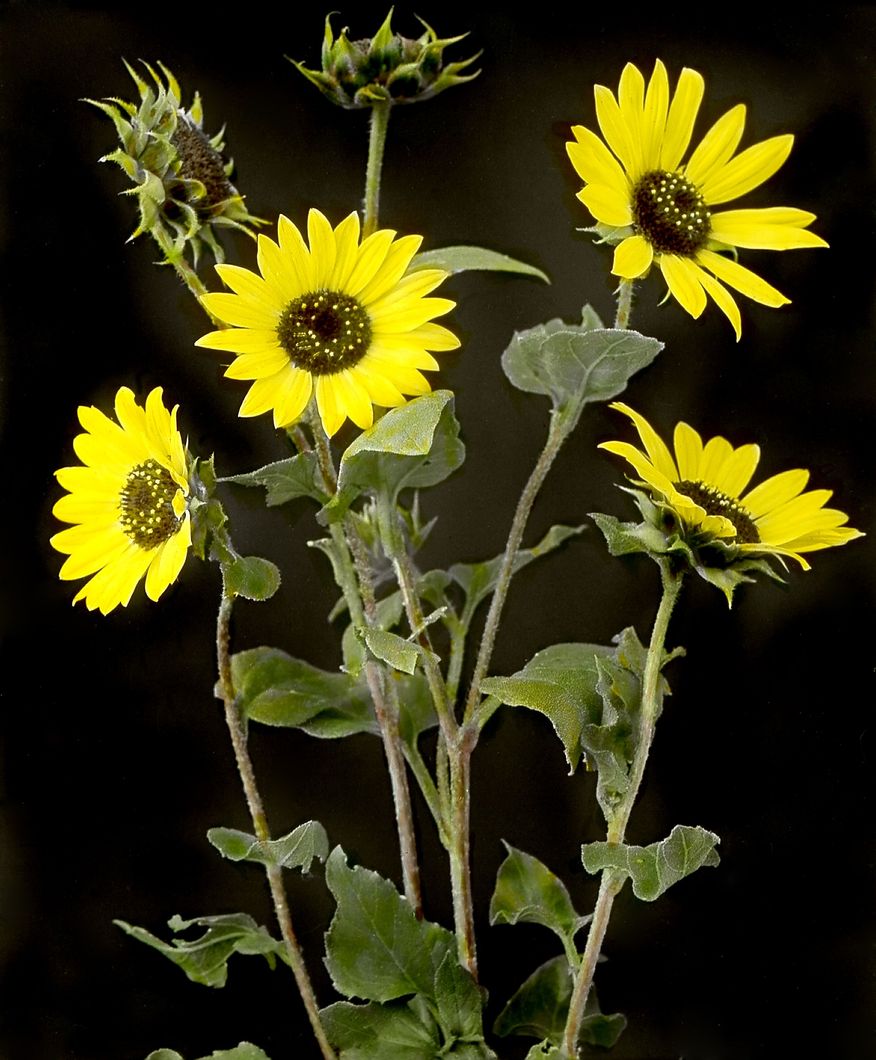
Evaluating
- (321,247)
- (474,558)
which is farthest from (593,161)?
(474,558)

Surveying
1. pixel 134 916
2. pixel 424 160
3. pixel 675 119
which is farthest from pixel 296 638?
pixel 675 119

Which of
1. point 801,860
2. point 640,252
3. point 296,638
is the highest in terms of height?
point 640,252

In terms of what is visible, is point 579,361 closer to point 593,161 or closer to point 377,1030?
point 593,161

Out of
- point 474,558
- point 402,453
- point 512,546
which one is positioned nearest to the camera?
point 402,453

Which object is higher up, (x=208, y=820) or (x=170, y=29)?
(x=170, y=29)

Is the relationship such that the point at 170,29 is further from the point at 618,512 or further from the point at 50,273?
the point at 618,512

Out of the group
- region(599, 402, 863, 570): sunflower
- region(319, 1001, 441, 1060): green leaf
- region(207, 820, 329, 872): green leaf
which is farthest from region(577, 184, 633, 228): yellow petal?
region(319, 1001, 441, 1060): green leaf
